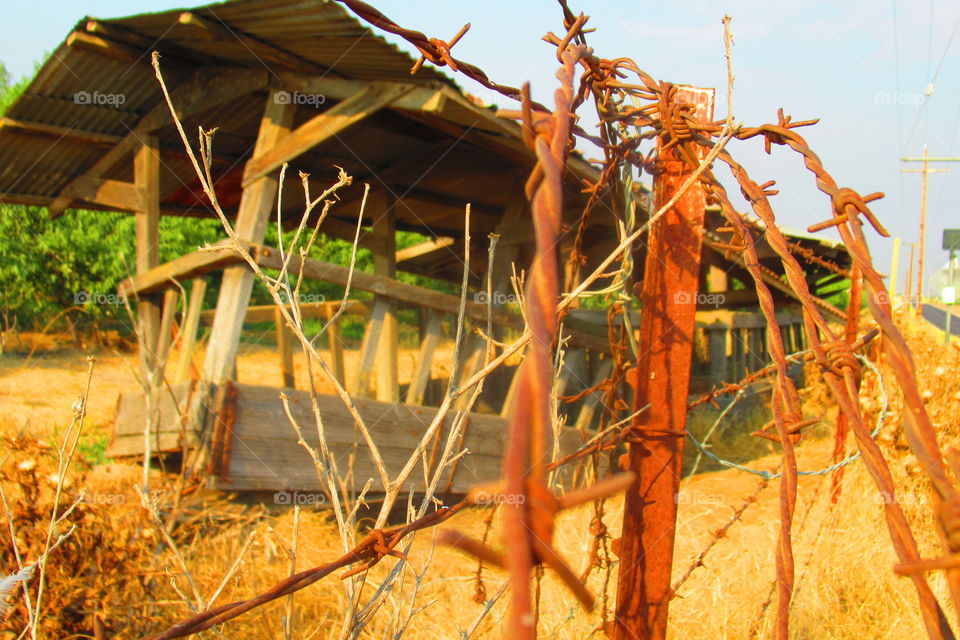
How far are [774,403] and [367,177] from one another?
21.1 ft

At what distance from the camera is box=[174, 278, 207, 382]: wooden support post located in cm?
495

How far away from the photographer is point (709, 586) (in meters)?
3.07

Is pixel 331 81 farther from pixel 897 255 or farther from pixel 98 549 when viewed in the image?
pixel 897 255

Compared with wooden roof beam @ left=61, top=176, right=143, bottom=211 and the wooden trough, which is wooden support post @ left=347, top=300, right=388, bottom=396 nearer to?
the wooden trough

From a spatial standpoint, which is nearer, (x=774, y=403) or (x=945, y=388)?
(x=774, y=403)

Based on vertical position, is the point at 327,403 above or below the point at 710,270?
below

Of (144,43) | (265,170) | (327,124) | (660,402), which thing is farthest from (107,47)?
(660,402)

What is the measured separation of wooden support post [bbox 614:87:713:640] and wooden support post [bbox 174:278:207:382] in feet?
12.9

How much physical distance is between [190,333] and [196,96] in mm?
1735

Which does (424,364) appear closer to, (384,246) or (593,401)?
(384,246)

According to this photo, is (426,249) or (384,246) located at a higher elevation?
(426,249)

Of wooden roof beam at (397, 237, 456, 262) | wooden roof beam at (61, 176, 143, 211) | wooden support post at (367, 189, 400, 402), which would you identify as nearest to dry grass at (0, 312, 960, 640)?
wooden support post at (367, 189, 400, 402)

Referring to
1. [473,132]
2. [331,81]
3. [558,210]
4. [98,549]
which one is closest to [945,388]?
[473,132]

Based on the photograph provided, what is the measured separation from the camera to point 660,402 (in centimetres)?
165
